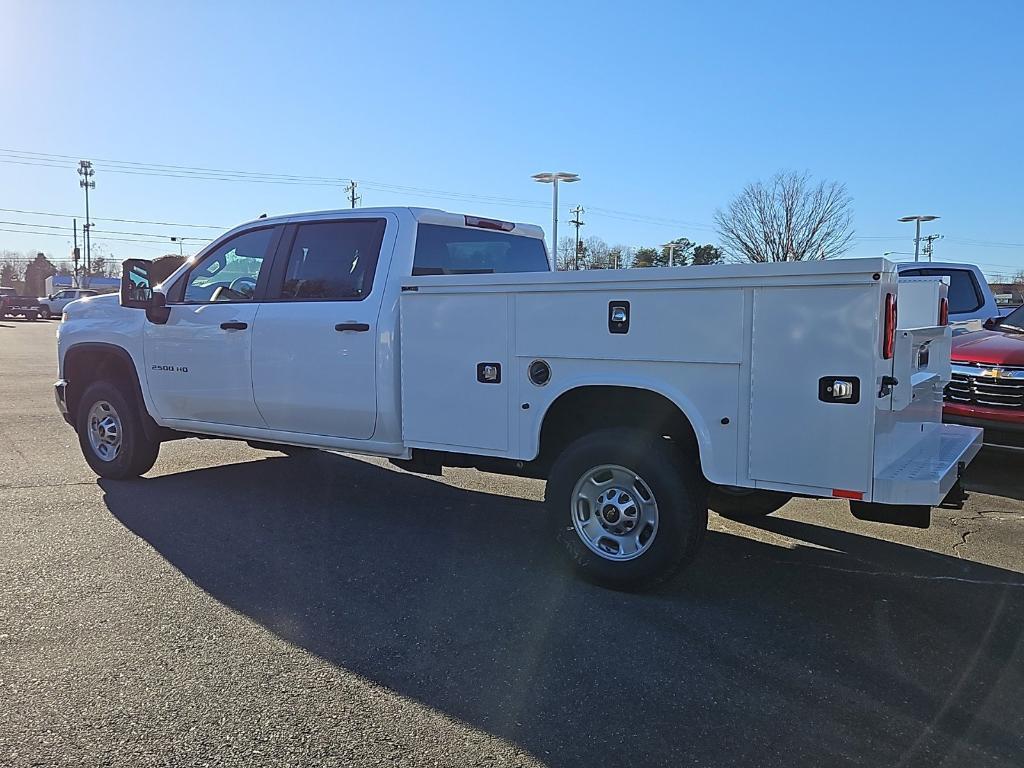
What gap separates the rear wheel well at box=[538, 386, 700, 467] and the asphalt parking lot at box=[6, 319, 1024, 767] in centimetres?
78

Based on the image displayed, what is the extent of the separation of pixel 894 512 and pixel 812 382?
78 centimetres

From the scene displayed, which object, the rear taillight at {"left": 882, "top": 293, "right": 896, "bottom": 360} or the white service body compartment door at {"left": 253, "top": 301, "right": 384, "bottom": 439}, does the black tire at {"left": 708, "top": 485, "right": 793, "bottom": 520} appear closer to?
the rear taillight at {"left": 882, "top": 293, "right": 896, "bottom": 360}

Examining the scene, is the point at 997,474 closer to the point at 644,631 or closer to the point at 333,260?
the point at 644,631

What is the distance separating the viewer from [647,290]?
4.13 m

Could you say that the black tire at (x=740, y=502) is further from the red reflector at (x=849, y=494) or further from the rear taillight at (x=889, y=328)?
the rear taillight at (x=889, y=328)

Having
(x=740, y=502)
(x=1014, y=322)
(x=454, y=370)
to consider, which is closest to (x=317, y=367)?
(x=454, y=370)

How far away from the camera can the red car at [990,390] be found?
6840mm

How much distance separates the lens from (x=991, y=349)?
280 inches

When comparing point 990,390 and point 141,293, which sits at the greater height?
point 141,293

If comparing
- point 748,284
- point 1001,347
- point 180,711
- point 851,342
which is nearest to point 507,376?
point 748,284

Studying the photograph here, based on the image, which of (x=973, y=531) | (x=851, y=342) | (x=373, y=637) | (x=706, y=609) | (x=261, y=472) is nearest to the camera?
(x=851, y=342)

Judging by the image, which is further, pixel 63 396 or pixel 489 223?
pixel 63 396

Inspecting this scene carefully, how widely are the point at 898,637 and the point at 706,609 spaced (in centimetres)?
90

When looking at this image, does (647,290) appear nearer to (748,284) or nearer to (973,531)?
(748,284)
